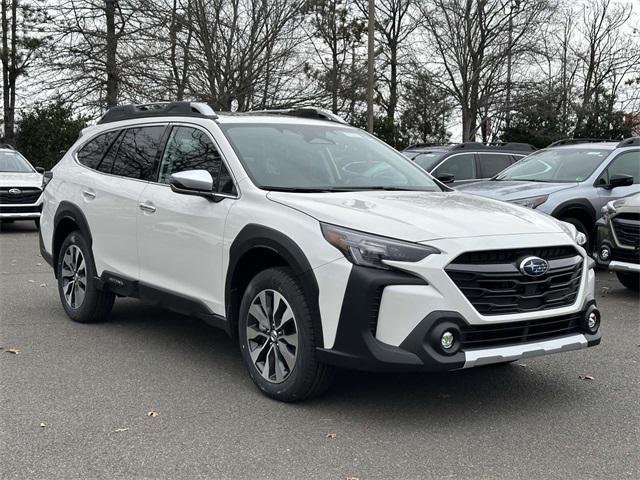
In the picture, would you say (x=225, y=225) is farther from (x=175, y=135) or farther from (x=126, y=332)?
(x=126, y=332)

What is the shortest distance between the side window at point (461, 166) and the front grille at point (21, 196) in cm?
804

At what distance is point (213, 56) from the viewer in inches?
913

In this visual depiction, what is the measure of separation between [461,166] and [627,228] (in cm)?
595

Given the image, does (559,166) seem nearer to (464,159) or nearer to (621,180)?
(621,180)

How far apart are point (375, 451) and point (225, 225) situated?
5.82 feet

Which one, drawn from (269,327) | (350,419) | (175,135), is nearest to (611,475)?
(350,419)

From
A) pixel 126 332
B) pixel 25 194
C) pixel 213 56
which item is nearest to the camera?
pixel 126 332

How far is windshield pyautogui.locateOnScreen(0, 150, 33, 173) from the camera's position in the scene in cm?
1662

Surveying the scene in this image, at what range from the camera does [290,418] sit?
4.37 meters

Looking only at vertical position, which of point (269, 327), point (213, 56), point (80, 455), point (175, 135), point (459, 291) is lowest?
point (80, 455)

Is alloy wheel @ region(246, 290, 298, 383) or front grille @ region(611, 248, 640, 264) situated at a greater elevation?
front grille @ region(611, 248, 640, 264)

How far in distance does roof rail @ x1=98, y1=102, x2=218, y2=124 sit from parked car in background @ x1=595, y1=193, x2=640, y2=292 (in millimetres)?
4739

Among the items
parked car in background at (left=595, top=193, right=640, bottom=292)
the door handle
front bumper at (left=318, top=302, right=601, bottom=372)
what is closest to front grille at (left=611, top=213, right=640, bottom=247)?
parked car in background at (left=595, top=193, right=640, bottom=292)

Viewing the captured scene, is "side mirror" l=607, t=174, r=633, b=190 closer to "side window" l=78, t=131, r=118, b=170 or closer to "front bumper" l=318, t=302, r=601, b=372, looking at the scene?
"side window" l=78, t=131, r=118, b=170
